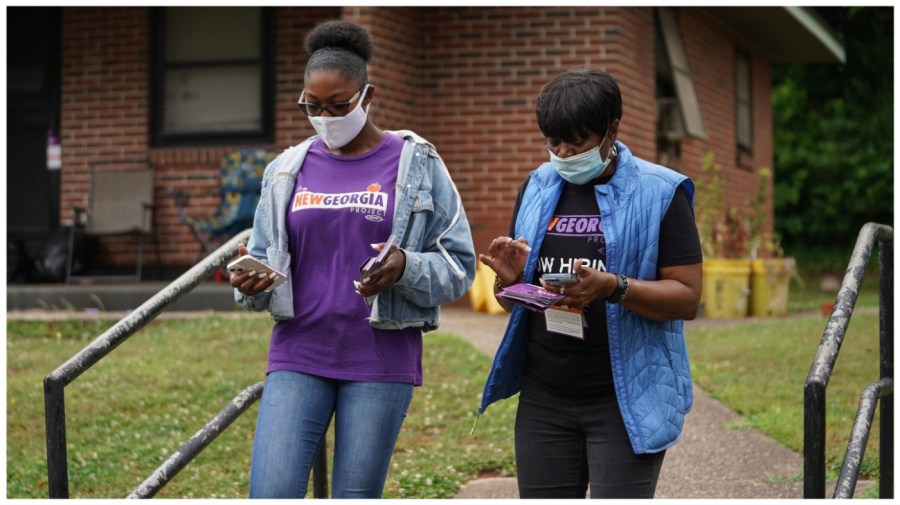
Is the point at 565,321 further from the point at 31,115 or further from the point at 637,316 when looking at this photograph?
the point at 31,115

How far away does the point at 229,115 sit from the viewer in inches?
469

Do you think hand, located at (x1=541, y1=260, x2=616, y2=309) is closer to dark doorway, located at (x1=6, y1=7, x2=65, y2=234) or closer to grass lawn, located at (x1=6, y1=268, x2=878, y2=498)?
grass lawn, located at (x1=6, y1=268, x2=878, y2=498)

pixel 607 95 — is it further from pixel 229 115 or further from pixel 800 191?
pixel 800 191

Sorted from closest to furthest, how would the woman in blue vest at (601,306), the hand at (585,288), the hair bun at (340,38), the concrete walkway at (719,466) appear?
1. the hand at (585,288)
2. the woman in blue vest at (601,306)
3. the hair bun at (340,38)
4. the concrete walkway at (719,466)

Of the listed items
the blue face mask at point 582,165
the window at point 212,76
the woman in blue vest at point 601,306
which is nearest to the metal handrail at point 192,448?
the woman in blue vest at point 601,306

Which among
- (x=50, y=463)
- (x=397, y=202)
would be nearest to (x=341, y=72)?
(x=397, y=202)

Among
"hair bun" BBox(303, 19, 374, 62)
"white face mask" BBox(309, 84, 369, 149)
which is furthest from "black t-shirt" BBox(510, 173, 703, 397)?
"hair bun" BBox(303, 19, 374, 62)

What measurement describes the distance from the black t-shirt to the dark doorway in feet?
33.6

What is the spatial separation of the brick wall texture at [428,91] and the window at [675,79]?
1.08 metres

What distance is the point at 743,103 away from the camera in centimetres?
1697

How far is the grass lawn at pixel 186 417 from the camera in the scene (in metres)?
5.91

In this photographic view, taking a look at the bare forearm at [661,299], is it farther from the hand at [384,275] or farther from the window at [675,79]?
the window at [675,79]

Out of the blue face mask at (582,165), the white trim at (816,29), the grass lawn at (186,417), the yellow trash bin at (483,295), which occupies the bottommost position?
the grass lawn at (186,417)

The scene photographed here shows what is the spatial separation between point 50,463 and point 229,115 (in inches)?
341
